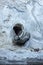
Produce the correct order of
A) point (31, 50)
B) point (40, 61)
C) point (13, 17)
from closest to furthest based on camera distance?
1. point (40, 61)
2. point (31, 50)
3. point (13, 17)

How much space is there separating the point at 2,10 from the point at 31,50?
0.49m

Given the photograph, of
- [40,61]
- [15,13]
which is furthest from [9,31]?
[40,61]

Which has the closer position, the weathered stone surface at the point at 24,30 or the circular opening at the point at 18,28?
the weathered stone surface at the point at 24,30

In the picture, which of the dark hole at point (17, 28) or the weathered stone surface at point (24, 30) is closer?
the weathered stone surface at point (24, 30)

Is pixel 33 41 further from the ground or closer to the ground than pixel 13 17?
closer to the ground

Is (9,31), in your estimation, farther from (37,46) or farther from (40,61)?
(40,61)

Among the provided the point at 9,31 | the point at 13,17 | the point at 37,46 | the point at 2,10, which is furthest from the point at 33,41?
the point at 2,10

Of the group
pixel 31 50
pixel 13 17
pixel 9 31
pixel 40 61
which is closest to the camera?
pixel 40 61

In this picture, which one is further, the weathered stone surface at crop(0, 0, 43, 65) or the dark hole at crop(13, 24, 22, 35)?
the dark hole at crop(13, 24, 22, 35)

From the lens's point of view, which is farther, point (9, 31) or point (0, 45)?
point (9, 31)

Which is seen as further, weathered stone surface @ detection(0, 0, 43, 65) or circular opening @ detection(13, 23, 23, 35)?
circular opening @ detection(13, 23, 23, 35)

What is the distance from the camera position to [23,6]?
6.28 feet

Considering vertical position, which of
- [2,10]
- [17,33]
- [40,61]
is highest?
[2,10]

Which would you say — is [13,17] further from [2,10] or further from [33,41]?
[33,41]
